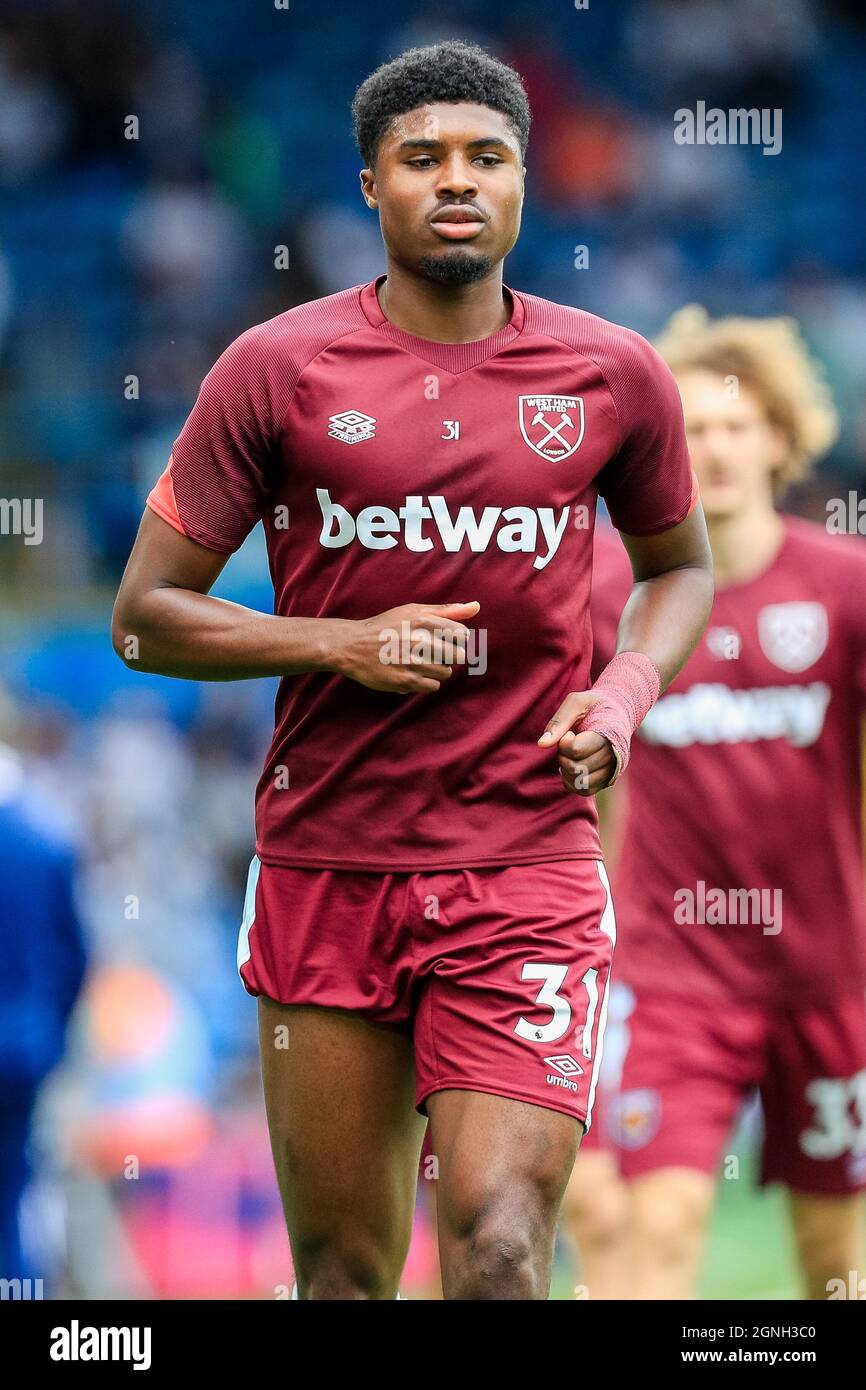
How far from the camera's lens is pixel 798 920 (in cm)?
500

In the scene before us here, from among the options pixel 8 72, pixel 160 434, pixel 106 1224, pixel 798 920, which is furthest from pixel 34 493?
pixel 798 920

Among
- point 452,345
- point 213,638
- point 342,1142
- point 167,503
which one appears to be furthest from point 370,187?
point 342,1142

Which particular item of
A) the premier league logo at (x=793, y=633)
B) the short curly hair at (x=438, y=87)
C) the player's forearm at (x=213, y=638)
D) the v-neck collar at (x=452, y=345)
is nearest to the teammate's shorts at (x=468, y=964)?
the player's forearm at (x=213, y=638)

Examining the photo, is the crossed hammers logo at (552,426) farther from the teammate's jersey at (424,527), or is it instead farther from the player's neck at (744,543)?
the player's neck at (744,543)

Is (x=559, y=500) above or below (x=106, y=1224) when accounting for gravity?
above

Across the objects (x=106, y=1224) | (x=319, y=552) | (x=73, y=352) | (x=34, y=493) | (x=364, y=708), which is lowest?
(x=106, y=1224)

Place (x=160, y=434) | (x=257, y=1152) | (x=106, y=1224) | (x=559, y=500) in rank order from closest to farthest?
(x=559, y=500) → (x=106, y=1224) → (x=257, y=1152) → (x=160, y=434)

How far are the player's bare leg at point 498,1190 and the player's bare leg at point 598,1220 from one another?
181 centimetres

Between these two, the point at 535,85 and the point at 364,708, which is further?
the point at 535,85

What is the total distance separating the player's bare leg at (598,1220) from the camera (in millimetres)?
4812

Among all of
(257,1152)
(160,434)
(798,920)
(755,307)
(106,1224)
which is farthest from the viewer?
(755,307)

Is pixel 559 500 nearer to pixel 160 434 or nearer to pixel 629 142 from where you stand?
pixel 160 434
